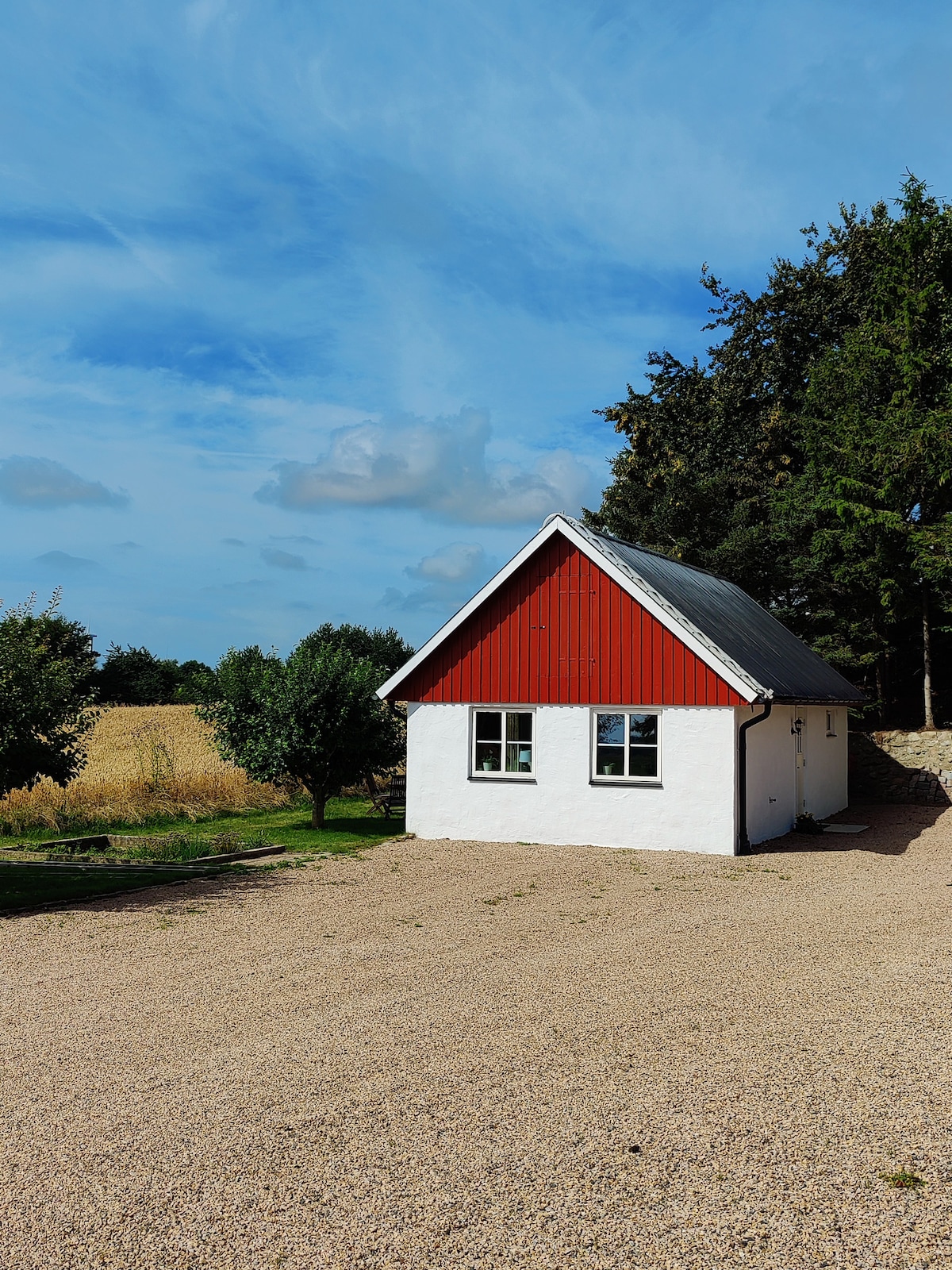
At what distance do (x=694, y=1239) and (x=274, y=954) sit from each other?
6499 mm

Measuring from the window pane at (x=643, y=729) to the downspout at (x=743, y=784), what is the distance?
155cm

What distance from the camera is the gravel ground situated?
486cm

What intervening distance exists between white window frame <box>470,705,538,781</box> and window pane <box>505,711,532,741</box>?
0.08 meters

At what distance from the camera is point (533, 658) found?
19.9m

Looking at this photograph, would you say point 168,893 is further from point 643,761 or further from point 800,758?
point 800,758

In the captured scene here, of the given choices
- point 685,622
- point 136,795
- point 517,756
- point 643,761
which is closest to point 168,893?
point 517,756

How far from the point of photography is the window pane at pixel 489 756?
20.2 metres

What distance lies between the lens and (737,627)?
22422 millimetres

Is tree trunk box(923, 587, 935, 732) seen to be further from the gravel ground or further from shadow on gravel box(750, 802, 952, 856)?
the gravel ground

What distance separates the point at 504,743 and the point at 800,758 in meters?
6.92

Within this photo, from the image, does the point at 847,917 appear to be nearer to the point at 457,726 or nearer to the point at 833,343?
the point at 457,726

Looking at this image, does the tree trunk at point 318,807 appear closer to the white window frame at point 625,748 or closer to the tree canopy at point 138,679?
the white window frame at point 625,748

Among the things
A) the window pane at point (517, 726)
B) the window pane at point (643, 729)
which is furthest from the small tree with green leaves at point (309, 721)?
the window pane at point (643, 729)

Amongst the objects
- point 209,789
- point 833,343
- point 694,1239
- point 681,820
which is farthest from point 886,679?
point 694,1239
